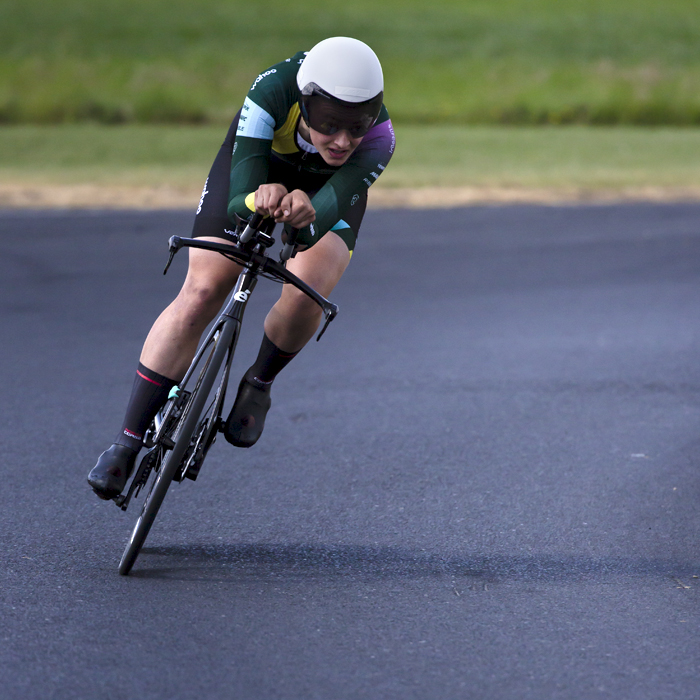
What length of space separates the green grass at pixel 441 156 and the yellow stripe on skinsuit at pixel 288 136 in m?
12.2

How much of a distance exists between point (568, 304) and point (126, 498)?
6.10 metres

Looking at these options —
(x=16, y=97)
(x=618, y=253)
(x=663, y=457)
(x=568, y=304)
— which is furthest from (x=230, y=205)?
Result: (x=16, y=97)

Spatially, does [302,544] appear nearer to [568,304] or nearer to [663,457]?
[663,457]

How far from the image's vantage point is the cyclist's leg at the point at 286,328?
4.17 meters

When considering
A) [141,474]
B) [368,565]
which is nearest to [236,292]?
[141,474]

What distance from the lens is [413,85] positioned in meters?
30.3

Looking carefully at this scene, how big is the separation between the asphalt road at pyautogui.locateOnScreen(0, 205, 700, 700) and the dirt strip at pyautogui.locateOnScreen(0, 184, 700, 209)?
504 cm

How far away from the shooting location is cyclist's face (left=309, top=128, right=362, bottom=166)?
149 inches

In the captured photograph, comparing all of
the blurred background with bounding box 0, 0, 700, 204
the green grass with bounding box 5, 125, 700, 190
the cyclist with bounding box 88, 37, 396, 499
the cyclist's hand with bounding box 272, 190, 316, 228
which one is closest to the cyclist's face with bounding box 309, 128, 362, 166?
the cyclist with bounding box 88, 37, 396, 499

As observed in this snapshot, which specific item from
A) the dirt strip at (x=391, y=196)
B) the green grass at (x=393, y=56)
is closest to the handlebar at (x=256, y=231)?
the dirt strip at (x=391, y=196)

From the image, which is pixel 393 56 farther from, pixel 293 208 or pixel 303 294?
pixel 293 208

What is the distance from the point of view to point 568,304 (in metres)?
9.48

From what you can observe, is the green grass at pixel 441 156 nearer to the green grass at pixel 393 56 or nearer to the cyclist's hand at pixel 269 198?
the green grass at pixel 393 56

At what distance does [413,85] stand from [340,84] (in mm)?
27475
